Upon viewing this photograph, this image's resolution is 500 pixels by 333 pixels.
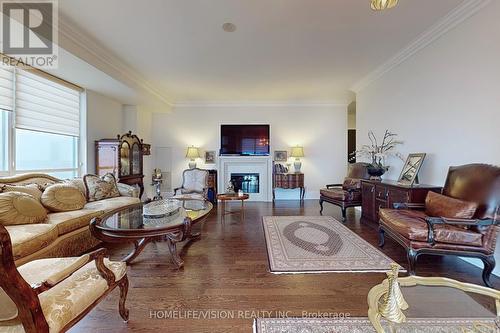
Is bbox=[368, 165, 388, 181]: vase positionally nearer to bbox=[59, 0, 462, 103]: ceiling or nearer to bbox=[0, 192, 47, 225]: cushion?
bbox=[59, 0, 462, 103]: ceiling

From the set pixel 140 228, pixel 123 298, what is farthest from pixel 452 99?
pixel 123 298

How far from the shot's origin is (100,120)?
506 centimetres

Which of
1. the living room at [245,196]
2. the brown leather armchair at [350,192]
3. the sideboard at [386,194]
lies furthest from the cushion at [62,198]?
the sideboard at [386,194]

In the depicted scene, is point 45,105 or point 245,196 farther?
point 245,196

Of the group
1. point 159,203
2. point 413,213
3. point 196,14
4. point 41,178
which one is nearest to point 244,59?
point 196,14

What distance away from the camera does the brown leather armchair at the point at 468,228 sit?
7.20 ft

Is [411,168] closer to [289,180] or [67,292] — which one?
[289,180]

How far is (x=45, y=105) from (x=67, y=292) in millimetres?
3920

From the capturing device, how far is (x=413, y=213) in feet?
9.10

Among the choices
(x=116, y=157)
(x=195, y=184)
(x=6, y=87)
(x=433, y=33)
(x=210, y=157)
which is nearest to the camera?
(x=433, y=33)

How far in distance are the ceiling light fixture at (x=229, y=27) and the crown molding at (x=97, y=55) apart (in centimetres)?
187

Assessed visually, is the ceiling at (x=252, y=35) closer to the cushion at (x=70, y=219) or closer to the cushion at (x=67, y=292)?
the cushion at (x=70, y=219)

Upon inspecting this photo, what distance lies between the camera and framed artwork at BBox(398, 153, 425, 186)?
3352 millimetres

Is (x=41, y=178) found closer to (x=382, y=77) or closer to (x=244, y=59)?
(x=244, y=59)
